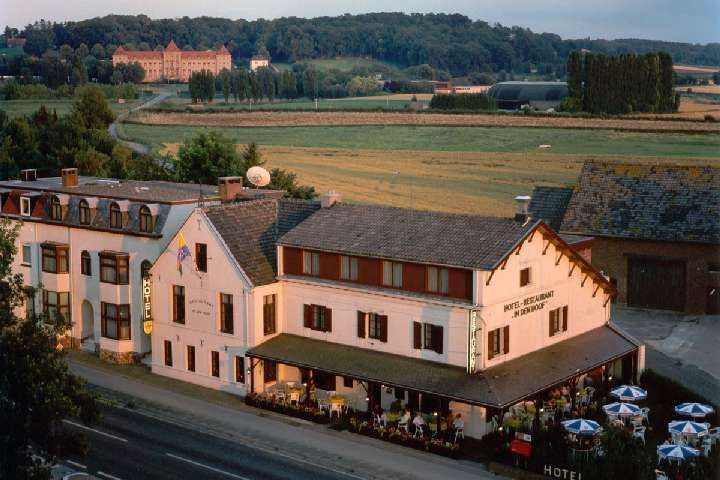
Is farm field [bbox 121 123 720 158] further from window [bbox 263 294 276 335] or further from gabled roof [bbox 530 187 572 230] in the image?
window [bbox 263 294 276 335]

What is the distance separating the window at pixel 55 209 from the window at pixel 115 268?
4671mm

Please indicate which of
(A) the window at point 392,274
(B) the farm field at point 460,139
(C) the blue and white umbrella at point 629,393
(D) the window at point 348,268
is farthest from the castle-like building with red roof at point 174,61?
(C) the blue and white umbrella at point 629,393

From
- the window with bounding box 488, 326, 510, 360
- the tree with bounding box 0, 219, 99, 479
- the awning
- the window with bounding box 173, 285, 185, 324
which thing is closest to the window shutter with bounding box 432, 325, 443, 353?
the awning

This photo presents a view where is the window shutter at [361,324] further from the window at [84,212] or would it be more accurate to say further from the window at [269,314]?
the window at [84,212]

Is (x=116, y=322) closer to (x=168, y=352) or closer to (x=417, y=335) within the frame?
(x=168, y=352)

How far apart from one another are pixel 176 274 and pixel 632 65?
58979 mm

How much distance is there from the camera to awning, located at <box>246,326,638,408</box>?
42062mm

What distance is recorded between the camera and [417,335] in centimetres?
4553

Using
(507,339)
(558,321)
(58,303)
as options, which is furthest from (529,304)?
(58,303)

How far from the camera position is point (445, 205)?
84.9 meters

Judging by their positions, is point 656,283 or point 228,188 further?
point 656,283

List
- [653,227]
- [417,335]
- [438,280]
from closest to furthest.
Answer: [438,280] < [417,335] < [653,227]

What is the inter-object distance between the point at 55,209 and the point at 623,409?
33601 mm

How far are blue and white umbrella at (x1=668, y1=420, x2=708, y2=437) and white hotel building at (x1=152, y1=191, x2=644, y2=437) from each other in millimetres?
4875
